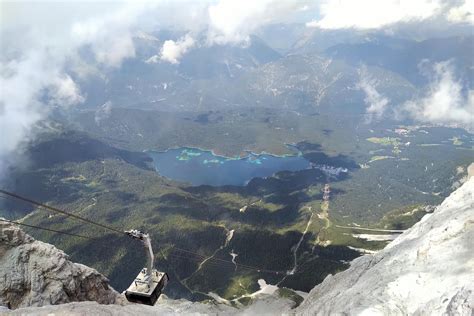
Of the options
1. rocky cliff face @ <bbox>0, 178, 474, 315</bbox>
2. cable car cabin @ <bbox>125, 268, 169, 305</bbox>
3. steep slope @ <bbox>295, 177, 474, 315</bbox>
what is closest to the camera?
steep slope @ <bbox>295, 177, 474, 315</bbox>

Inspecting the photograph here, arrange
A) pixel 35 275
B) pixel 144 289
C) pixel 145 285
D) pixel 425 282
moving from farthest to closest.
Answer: pixel 145 285 < pixel 144 289 < pixel 35 275 < pixel 425 282

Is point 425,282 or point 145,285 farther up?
point 425,282

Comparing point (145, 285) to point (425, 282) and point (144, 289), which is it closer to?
point (144, 289)

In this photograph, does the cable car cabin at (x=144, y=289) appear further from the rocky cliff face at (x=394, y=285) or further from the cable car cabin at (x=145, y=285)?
the rocky cliff face at (x=394, y=285)

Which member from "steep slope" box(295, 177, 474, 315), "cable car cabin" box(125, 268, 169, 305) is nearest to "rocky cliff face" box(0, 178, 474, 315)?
"steep slope" box(295, 177, 474, 315)

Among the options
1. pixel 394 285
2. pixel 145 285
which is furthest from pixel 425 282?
pixel 145 285

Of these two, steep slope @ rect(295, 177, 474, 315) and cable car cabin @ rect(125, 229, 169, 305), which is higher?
steep slope @ rect(295, 177, 474, 315)

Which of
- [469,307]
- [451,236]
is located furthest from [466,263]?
[469,307]

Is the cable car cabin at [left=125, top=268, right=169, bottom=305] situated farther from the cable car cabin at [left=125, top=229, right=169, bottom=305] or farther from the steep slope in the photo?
the steep slope
